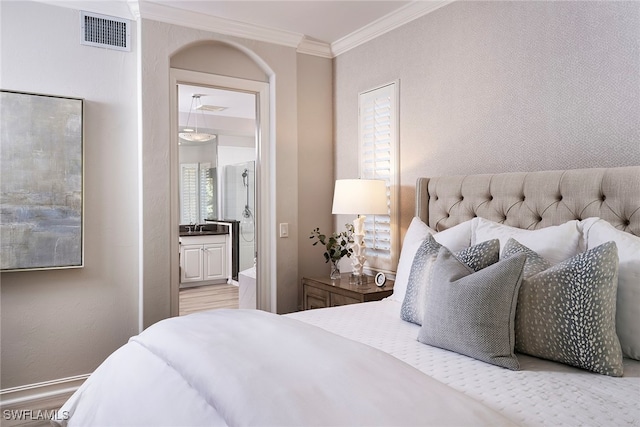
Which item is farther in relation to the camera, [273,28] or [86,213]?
[273,28]

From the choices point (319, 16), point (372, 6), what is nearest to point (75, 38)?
point (319, 16)

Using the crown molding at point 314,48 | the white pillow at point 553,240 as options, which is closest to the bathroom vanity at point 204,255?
the crown molding at point 314,48

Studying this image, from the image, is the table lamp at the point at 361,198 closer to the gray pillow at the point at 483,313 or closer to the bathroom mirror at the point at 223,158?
the bathroom mirror at the point at 223,158

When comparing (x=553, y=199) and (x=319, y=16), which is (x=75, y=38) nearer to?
Result: (x=319, y=16)

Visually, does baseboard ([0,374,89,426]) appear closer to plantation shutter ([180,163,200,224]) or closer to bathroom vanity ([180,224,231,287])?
bathroom vanity ([180,224,231,287])

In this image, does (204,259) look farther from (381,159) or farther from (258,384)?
(258,384)

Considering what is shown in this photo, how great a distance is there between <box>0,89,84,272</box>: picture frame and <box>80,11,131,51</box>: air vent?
0.42 meters

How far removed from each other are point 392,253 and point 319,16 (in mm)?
1758

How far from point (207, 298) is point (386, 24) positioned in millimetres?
2446

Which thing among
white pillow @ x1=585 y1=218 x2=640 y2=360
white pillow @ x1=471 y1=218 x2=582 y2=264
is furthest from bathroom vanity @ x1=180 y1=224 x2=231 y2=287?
white pillow @ x1=585 y1=218 x2=640 y2=360

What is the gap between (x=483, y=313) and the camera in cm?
161

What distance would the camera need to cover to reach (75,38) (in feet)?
9.88

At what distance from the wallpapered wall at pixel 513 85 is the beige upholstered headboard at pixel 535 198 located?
15 cm

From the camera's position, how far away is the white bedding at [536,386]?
1.23m
